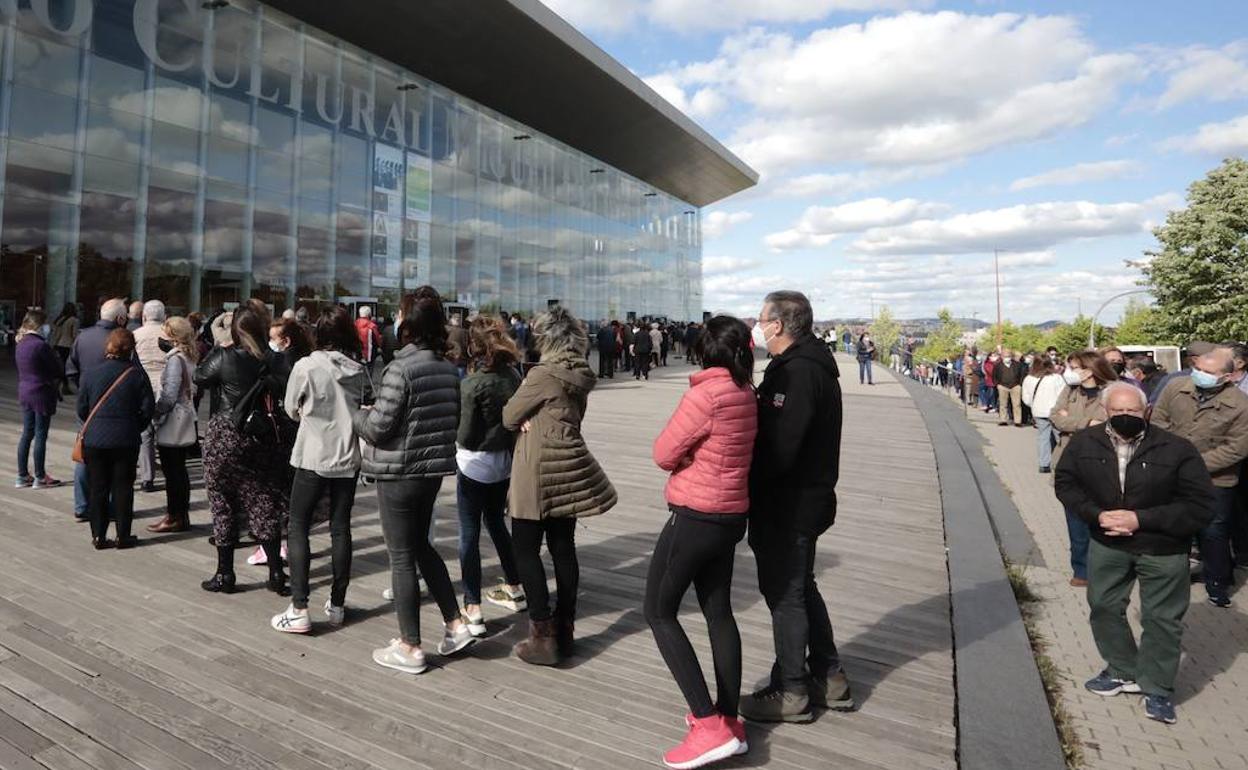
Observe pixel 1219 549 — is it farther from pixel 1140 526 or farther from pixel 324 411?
pixel 324 411

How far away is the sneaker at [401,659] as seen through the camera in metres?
3.63

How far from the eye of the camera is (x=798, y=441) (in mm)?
2912

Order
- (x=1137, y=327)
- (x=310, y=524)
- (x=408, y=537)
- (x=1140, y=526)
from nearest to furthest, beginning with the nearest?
(x=1140, y=526), (x=408, y=537), (x=310, y=524), (x=1137, y=327)

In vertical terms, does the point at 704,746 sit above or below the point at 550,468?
below

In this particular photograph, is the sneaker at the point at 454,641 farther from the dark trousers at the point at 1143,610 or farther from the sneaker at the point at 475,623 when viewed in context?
the dark trousers at the point at 1143,610

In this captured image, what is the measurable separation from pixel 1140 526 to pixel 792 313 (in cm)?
189

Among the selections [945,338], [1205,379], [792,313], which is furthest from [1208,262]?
[945,338]

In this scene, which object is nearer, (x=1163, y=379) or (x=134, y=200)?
(x=1163, y=379)

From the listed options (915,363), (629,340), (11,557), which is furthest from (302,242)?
(915,363)

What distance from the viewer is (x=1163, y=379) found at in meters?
7.05

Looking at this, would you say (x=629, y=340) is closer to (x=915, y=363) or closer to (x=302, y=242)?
(x=302, y=242)

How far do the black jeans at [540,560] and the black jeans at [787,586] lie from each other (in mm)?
990

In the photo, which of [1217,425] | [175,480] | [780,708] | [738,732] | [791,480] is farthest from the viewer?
[175,480]

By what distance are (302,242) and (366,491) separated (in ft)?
60.5
